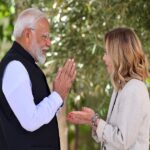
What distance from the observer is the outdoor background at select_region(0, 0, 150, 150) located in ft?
17.5

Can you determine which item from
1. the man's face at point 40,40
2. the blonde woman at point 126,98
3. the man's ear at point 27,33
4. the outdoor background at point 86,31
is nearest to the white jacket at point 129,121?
the blonde woman at point 126,98

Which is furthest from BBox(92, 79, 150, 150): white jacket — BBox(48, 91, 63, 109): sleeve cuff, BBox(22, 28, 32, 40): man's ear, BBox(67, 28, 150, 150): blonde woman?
BBox(22, 28, 32, 40): man's ear

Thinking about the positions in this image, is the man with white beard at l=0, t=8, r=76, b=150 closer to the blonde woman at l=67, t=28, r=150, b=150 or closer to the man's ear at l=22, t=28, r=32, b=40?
the man's ear at l=22, t=28, r=32, b=40

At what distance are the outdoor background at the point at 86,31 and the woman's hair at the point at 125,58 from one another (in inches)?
57.3

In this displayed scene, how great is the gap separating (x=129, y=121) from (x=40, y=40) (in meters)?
0.80

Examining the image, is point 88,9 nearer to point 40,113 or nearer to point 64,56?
point 64,56

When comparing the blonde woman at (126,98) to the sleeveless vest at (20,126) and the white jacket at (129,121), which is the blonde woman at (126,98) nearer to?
the white jacket at (129,121)

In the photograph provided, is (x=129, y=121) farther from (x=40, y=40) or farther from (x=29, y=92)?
(x=40, y=40)

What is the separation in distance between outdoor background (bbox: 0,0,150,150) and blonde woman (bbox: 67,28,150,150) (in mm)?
1485

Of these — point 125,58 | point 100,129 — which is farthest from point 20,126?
point 125,58

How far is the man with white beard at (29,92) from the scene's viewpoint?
370 cm

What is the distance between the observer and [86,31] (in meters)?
5.84

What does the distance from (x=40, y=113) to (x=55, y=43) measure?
2.36m

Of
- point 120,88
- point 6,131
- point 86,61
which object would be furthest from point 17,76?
point 86,61
